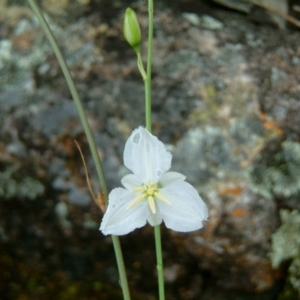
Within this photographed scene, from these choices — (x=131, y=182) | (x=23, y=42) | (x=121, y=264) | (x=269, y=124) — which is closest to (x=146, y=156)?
(x=131, y=182)

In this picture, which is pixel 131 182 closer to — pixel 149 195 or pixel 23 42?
pixel 149 195

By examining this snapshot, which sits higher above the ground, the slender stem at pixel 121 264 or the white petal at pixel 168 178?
the white petal at pixel 168 178

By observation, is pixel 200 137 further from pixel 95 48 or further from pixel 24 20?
pixel 24 20

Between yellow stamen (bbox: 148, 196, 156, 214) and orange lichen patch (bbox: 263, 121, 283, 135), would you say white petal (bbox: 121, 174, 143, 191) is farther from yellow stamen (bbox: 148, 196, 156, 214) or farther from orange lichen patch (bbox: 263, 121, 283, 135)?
orange lichen patch (bbox: 263, 121, 283, 135)

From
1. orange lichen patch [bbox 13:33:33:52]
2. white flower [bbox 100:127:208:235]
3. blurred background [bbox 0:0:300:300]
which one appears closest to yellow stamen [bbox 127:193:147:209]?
white flower [bbox 100:127:208:235]

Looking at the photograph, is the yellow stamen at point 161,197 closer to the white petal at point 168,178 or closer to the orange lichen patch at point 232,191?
the white petal at point 168,178

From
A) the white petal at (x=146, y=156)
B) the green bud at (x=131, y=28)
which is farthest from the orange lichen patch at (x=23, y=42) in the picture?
the white petal at (x=146, y=156)
